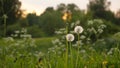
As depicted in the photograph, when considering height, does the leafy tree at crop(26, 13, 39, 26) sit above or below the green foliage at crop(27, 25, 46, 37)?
above

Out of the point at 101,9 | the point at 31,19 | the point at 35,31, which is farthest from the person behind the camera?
the point at 31,19

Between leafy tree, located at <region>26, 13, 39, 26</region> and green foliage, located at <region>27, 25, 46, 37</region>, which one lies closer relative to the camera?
green foliage, located at <region>27, 25, 46, 37</region>

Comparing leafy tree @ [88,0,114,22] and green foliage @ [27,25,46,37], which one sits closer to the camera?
green foliage @ [27,25,46,37]

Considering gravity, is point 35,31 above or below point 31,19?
below

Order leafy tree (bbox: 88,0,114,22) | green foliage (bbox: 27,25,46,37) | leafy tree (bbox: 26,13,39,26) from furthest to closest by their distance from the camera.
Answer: leafy tree (bbox: 26,13,39,26)
leafy tree (bbox: 88,0,114,22)
green foliage (bbox: 27,25,46,37)

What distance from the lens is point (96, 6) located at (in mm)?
60000

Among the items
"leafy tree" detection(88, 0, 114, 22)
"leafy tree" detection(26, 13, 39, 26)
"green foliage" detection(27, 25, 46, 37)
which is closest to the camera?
"green foliage" detection(27, 25, 46, 37)

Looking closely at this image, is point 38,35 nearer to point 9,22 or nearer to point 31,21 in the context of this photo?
point 9,22

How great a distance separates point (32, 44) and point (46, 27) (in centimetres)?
4875

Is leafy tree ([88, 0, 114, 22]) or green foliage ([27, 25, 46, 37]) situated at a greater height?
leafy tree ([88, 0, 114, 22])

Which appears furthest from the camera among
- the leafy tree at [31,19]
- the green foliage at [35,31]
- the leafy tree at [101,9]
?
the leafy tree at [31,19]

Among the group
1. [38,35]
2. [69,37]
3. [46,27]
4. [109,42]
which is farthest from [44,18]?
[69,37]

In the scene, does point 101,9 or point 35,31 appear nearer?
point 35,31

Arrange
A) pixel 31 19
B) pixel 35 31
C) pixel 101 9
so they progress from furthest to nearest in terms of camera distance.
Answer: pixel 31 19 < pixel 101 9 < pixel 35 31
